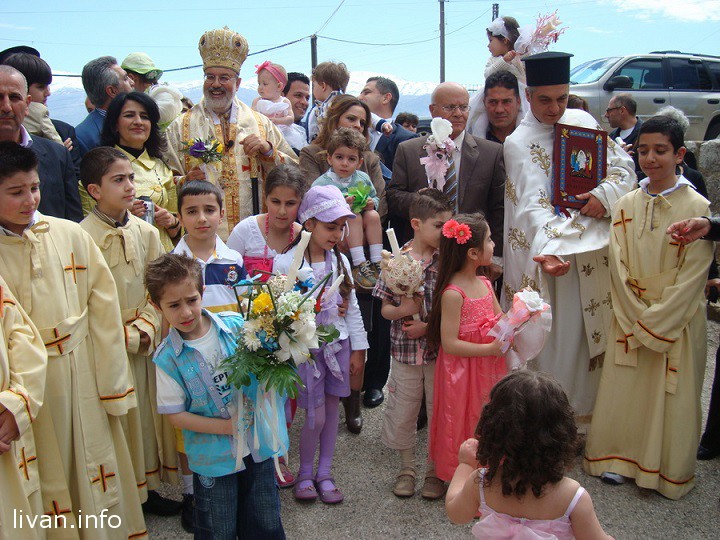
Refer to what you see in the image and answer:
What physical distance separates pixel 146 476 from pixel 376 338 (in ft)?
6.71

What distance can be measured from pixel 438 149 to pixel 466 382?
5.51ft

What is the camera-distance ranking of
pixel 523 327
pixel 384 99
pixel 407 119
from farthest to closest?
pixel 407 119, pixel 384 99, pixel 523 327

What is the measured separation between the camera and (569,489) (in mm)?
2051

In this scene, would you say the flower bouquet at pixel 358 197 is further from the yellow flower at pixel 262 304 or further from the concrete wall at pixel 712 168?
the concrete wall at pixel 712 168

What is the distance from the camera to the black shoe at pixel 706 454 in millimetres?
4074

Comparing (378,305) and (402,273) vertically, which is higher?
(402,273)

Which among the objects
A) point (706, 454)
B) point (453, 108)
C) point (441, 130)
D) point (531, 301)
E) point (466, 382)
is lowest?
point (706, 454)

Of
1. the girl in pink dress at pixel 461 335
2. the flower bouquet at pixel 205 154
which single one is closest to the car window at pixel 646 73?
the flower bouquet at pixel 205 154

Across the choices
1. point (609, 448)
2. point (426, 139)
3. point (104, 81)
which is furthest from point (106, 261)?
point (609, 448)

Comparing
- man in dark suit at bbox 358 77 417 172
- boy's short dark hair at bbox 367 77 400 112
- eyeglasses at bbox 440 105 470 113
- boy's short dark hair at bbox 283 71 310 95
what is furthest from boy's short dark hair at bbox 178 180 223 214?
boy's short dark hair at bbox 283 71 310 95

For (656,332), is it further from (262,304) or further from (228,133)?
(228,133)

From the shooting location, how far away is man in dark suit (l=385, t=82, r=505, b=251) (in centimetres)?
450

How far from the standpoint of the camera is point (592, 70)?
1230 centimetres

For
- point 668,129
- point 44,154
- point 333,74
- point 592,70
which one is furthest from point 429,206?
point 592,70
